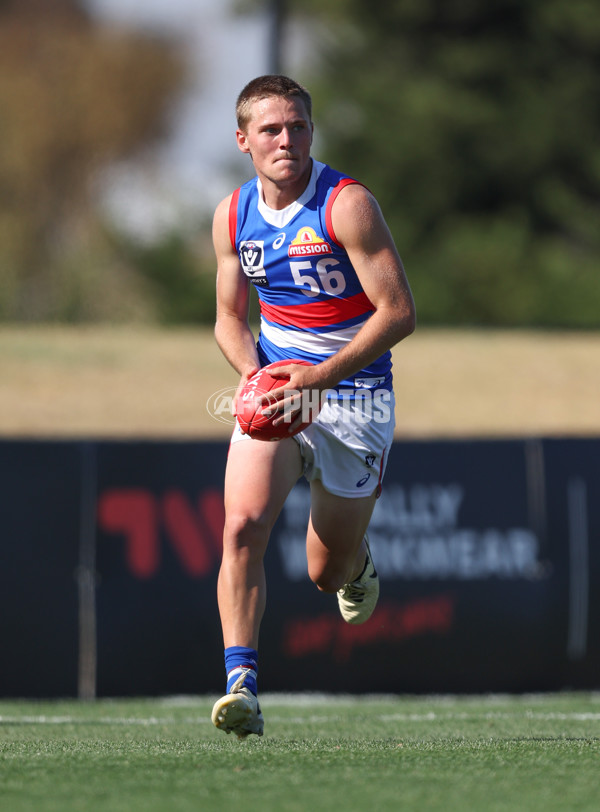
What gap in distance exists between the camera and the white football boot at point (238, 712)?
172 inches

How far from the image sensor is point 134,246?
74.7ft

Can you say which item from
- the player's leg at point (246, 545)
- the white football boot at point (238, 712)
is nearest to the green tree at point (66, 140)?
the player's leg at point (246, 545)

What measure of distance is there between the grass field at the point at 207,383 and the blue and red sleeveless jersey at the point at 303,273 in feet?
24.2

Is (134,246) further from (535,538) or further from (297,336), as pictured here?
(297,336)

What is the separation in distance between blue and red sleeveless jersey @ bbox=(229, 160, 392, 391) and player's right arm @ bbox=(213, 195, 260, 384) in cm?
5

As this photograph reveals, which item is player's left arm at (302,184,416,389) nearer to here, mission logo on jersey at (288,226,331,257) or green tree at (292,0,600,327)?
mission logo on jersey at (288,226,331,257)

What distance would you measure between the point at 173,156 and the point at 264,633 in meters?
34.8

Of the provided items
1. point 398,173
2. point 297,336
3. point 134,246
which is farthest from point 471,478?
point 398,173

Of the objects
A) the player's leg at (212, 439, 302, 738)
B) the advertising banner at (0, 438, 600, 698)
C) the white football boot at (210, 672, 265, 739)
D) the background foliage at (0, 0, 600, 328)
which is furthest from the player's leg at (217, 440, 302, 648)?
the background foliage at (0, 0, 600, 328)

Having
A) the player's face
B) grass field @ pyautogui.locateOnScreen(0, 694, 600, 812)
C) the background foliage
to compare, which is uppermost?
the background foliage

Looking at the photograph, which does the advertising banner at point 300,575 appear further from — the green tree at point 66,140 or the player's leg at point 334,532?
the green tree at point 66,140

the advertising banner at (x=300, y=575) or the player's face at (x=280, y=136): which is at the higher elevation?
the player's face at (x=280, y=136)

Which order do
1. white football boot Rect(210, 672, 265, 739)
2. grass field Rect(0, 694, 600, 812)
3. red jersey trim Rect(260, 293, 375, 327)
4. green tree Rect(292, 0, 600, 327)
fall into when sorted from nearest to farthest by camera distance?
grass field Rect(0, 694, 600, 812)
white football boot Rect(210, 672, 265, 739)
red jersey trim Rect(260, 293, 375, 327)
green tree Rect(292, 0, 600, 327)

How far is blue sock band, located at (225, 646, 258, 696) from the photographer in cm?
452
